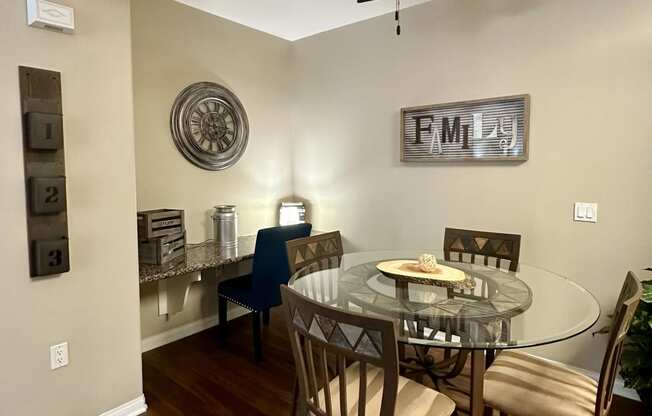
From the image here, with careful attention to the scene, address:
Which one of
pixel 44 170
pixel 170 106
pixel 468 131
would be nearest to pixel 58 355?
pixel 44 170

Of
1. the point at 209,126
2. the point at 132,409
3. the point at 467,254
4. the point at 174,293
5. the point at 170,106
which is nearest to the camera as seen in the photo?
the point at 132,409

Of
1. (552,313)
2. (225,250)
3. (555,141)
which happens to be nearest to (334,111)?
(225,250)

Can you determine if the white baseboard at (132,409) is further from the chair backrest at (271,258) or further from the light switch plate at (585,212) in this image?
the light switch plate at (585,212)

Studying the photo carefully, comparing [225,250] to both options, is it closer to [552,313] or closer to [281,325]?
[281,325]

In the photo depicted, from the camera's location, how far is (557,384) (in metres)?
1.64

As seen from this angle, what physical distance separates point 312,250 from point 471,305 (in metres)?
1.08

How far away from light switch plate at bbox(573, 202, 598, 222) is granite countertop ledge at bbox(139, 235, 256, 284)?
2.18m

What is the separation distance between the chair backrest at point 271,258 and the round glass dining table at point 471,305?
449 millimetres

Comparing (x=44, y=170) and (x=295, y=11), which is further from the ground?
(x=295, y=11)

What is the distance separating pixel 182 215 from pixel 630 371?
2843mm

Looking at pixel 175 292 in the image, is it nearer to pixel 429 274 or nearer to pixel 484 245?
pixel 429 274

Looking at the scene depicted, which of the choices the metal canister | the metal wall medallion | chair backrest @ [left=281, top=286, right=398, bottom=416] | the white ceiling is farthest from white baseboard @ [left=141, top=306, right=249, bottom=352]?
the white ceiling

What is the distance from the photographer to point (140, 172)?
9.32 feet

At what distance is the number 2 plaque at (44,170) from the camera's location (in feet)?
5.66
